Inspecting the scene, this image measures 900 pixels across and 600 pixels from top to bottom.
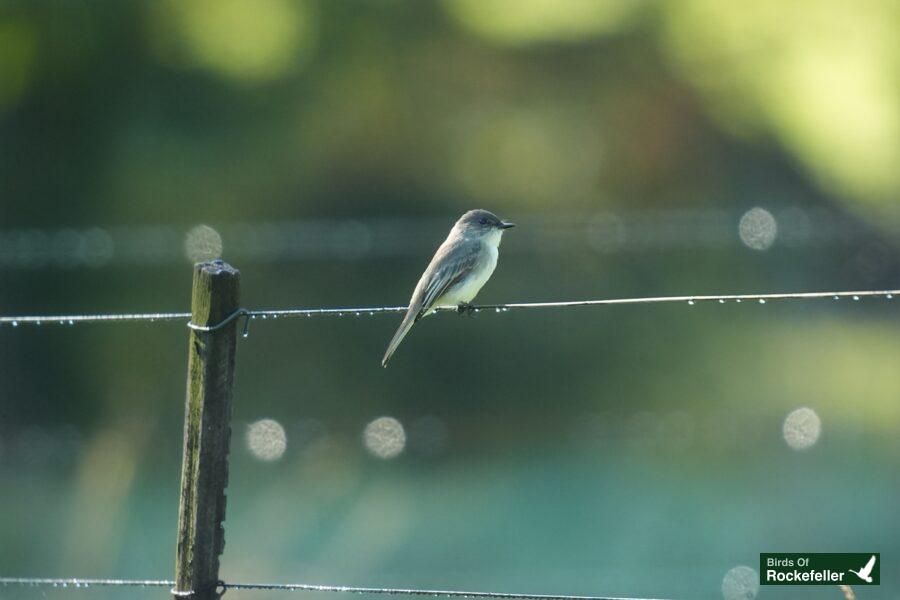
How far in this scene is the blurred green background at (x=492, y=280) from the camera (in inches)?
425

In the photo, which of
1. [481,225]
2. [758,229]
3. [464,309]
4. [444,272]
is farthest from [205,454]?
[758,229]

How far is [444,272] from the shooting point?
6207 mm

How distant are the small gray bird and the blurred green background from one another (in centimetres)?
403

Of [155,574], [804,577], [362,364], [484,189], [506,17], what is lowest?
[155,574]

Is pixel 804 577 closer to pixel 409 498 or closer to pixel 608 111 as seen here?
pixel 409 498

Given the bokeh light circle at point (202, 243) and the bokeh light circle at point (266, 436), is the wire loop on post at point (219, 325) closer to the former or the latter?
the bokeh light circle at point (266, 436)

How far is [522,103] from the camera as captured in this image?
1252 cm

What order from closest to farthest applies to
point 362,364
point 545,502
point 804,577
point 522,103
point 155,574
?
point 804,577 → point 155,574 → point 545,502 → point 362,364 → point 522,103

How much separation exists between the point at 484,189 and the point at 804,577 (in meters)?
8.08

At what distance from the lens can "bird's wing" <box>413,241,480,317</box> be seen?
6.07m

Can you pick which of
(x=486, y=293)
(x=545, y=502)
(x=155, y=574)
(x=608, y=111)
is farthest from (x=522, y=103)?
(x=155, y=574)

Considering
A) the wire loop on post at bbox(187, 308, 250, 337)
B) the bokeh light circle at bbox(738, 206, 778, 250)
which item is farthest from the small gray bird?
the bokeh light circle at bbox(738, 206, 778, 250)

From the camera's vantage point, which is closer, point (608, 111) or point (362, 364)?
point (362, 364)

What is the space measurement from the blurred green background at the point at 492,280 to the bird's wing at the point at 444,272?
420cm
